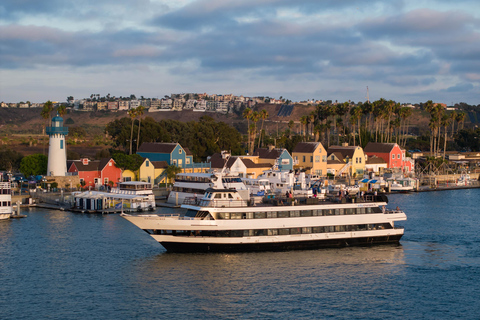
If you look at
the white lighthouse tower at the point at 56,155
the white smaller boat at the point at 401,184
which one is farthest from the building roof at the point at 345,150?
the white lighthouse tower at the point at 56,155

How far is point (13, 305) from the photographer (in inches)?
1373

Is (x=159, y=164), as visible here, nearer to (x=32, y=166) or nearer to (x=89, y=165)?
(x=89, y=165)

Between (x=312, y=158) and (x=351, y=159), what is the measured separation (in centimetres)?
857

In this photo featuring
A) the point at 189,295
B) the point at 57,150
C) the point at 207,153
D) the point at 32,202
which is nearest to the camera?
the point at 189,295

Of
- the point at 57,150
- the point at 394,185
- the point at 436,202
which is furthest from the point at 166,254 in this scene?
the point at 394,185

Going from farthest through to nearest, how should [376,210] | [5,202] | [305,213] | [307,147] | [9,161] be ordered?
[307,147] < [9,161] < [5,202] < [376,210] < [305,213]

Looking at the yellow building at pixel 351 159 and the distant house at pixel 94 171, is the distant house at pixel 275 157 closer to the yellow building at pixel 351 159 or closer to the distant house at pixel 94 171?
the yellow building at pixel 351 159

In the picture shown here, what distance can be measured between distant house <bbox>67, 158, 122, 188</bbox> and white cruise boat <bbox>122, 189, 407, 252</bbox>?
3689 cm

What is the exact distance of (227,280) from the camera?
39750 mm

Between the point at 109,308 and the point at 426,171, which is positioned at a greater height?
the point at 426,171

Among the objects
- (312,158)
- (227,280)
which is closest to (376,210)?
(227,280)

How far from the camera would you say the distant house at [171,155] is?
93.0 metres

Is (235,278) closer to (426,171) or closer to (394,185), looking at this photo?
(394,185)

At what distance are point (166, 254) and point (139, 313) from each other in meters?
12.5
